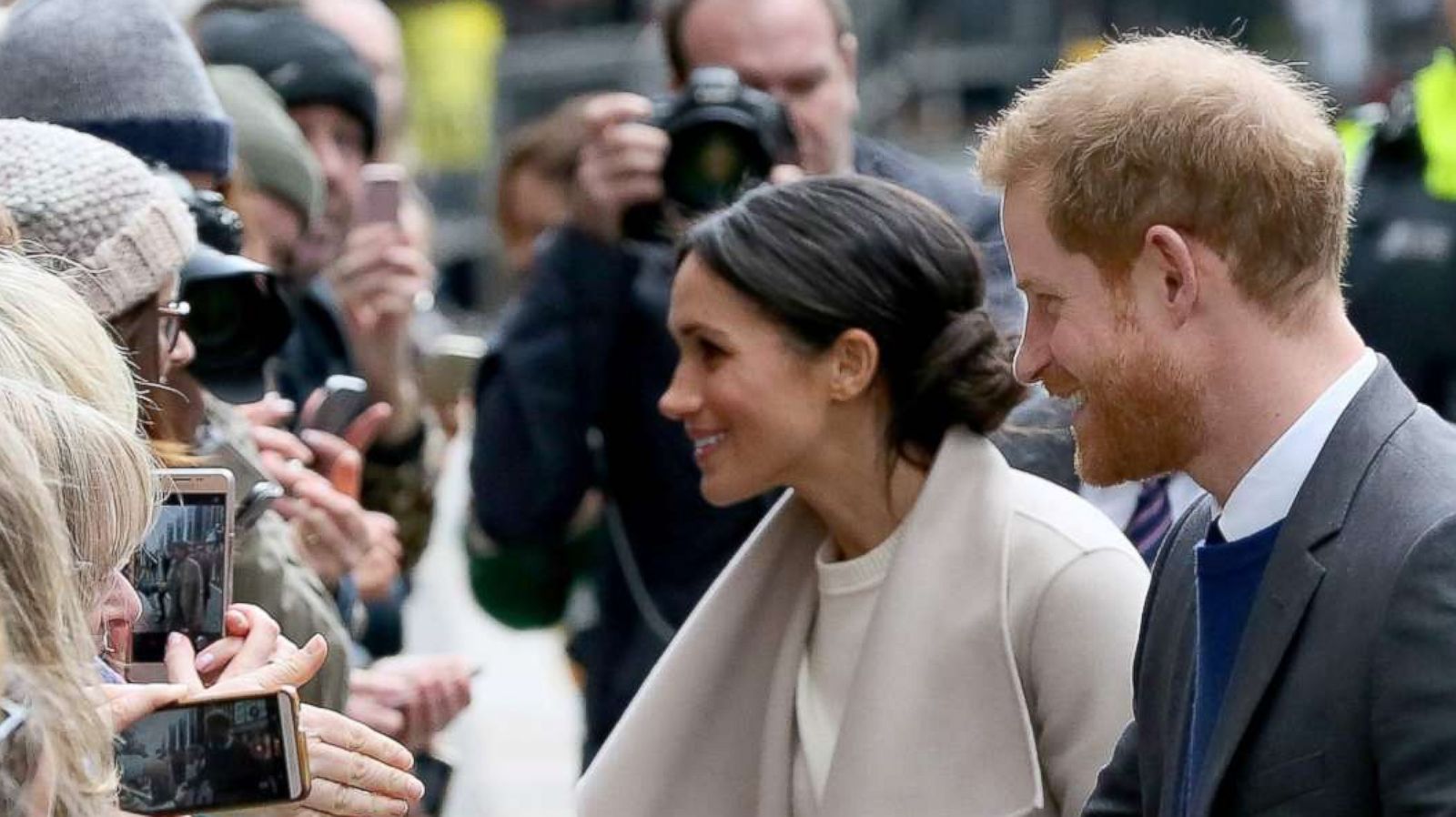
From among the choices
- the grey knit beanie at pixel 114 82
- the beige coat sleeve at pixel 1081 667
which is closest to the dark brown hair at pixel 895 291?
A: the beige coat sleeve at pixel 1081 667

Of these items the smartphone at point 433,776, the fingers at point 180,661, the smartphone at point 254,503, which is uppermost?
the fingers at point 180,661

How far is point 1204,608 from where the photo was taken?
8.80ft

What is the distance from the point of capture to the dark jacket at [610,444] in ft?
14.7

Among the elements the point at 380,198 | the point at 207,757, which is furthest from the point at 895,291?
the point at 380,198

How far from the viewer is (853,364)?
360cm

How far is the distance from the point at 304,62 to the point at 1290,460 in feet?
9.67

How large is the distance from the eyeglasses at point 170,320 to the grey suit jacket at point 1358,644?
4.14ft

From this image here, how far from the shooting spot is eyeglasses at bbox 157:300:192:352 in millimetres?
3098

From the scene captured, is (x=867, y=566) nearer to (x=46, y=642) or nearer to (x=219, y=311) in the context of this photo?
(x=219, y=311)

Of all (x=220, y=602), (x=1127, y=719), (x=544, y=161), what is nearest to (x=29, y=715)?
(x=220, y=602)

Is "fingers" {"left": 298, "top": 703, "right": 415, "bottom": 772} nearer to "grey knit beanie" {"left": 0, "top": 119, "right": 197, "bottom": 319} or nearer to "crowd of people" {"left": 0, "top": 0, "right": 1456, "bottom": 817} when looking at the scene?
"crowd of people" {"left": 0, "top": 0, "right": 1456, "bottom": 817}

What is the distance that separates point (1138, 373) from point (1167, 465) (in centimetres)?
10

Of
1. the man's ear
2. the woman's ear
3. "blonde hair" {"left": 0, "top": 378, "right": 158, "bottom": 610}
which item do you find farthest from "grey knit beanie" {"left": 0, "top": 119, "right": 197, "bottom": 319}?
the man's ear

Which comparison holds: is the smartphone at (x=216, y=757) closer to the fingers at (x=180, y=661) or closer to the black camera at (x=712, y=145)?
the fingers at (x=180, y=661)
